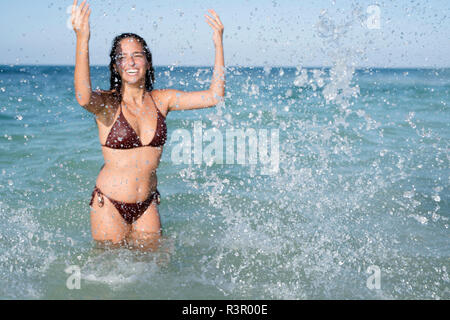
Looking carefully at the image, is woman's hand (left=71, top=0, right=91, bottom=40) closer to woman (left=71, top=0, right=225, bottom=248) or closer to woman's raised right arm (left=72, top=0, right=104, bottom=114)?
woman's raised right arm (left=72, top=0, right=104, bottom=114)

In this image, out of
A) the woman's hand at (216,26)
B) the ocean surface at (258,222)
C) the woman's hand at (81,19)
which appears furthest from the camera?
the woman's hand at (216,26)

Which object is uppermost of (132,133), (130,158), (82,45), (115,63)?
(82,45)

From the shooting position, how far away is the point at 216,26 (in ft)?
12.5

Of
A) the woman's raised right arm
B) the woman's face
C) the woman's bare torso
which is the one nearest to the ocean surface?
the woman's bare torso


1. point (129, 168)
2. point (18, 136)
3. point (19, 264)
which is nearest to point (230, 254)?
point (129, 168)

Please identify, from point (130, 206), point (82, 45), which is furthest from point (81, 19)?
point (130, 206)

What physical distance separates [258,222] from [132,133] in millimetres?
2129

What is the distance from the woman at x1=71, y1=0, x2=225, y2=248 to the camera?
3.63 meters

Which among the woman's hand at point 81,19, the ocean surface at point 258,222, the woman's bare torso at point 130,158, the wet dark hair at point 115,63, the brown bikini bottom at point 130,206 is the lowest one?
the ocean surface at point 258,222

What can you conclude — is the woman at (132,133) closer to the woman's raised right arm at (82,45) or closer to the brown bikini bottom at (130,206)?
the brown bikini bottom at (130,206)

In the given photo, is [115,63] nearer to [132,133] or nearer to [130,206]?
[132,133]

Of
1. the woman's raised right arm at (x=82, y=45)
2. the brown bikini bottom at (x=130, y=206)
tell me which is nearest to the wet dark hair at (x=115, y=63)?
the woman's raised right arm at (x=82, y=45)

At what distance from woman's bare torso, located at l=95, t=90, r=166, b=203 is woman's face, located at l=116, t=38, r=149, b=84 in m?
0.25

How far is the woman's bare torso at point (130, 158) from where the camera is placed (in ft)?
12.0
